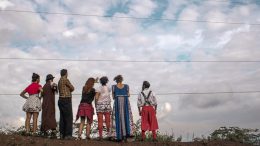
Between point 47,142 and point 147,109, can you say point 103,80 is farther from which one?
point 47,142

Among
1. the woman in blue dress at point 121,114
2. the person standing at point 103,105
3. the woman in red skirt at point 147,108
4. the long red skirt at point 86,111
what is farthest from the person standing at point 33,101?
the woman in red skirt at point 147,108

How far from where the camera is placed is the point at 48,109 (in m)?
14.5

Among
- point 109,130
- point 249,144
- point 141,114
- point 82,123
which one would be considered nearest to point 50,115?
point 82,123

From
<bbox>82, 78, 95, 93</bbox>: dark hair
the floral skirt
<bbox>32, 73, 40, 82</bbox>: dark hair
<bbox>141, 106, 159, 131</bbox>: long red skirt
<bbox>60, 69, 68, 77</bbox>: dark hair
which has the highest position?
<bbox>60, 69, 68, 77</bbox>: dark hair

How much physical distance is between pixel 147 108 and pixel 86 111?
2112 millimetres

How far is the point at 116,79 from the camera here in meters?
14.6

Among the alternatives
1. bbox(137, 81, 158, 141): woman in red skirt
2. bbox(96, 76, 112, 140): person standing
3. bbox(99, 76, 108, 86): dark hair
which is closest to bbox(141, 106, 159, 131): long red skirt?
bbox(137, 81, 158, 141): woman in red skirt

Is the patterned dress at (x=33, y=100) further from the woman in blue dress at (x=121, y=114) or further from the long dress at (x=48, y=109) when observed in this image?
the woman in blue dress at (x=121, y=114)

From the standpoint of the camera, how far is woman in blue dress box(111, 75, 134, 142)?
567 inches

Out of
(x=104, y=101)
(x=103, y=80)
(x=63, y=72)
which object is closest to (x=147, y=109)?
(x=104, y=101)

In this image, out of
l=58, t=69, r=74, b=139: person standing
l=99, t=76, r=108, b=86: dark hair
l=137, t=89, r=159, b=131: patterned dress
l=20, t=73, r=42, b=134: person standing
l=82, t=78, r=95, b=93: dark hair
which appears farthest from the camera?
l=137, t=89, r=159, b=131: patterned dress

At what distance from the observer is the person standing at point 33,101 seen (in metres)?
14.4

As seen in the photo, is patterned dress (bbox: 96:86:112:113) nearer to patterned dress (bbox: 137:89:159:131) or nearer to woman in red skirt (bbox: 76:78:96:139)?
woman in red skirt (bbox: 76:78:96:139)

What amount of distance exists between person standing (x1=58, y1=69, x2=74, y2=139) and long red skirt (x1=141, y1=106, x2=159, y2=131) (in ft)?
8.11
